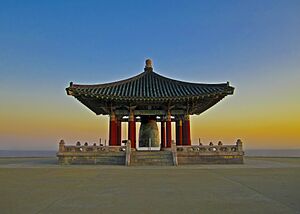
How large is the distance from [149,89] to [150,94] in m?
1.52

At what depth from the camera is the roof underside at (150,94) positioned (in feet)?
68.3

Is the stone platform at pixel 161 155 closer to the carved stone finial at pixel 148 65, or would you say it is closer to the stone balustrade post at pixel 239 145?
the stone balustrade post at pixel 239 145

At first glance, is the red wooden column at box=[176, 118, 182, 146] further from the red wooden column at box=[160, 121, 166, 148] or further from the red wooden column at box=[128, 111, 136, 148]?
the red wooden column at box=[128, 111, 136, 148]

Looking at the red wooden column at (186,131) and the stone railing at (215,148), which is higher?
the red wooden column at (186,131)

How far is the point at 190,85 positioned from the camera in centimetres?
2448

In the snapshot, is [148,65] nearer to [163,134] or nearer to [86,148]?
[163,134]

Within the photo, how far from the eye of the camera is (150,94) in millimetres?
22219

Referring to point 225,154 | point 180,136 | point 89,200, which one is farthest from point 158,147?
point 89,200

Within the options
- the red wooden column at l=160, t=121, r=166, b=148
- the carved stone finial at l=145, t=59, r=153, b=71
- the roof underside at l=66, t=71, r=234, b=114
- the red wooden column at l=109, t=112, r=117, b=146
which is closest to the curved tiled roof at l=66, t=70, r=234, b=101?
the roof underside at l=66, t=71, r=234, b=114

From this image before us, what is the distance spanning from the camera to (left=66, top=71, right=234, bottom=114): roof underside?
2083 centimetres

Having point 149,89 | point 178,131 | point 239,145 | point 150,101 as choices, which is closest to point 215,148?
point 239,145

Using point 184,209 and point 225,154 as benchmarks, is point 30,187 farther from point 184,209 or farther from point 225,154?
point 225,154

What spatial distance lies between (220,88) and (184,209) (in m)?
17.5

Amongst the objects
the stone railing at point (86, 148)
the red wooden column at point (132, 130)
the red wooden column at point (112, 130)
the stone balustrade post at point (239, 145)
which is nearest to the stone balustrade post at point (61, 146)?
the stone railing at point (86, 148)
